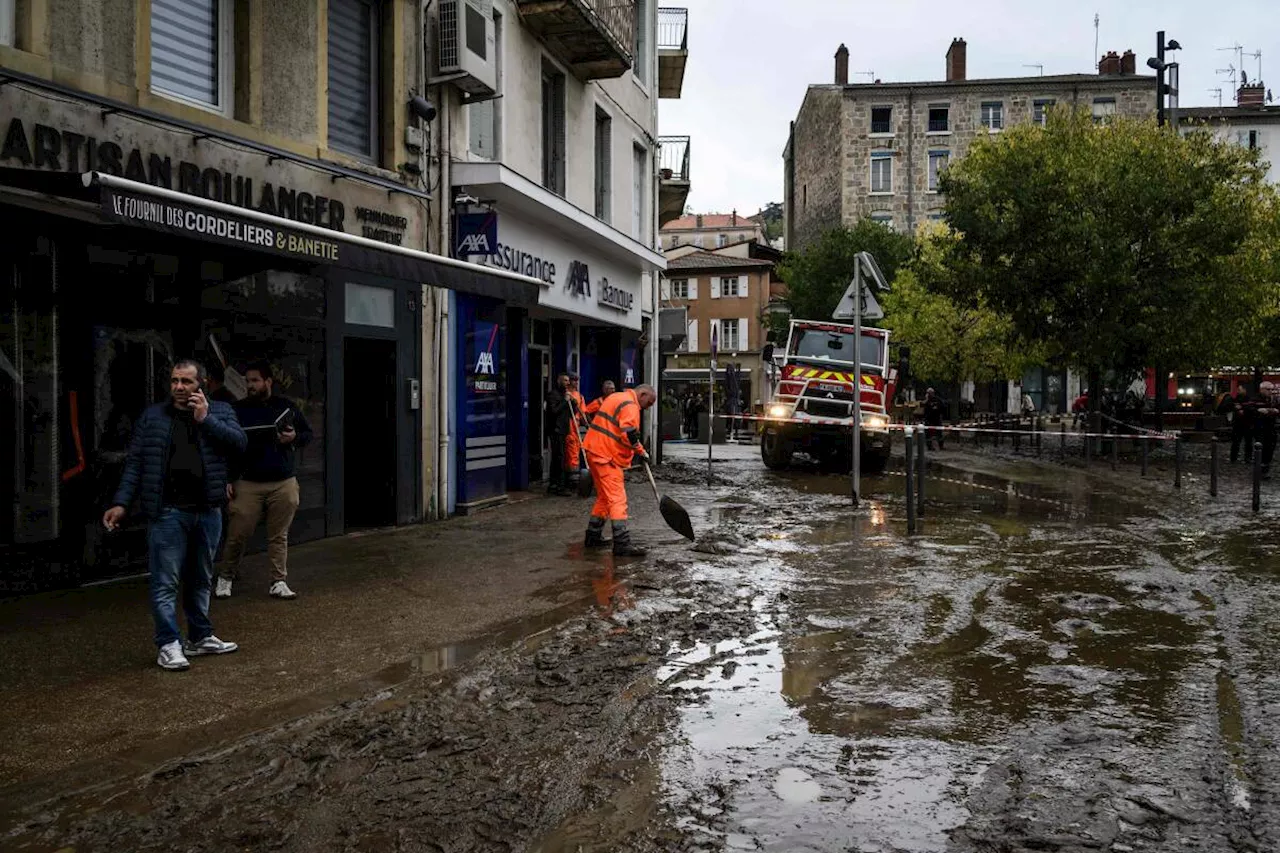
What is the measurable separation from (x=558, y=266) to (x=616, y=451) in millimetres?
7794

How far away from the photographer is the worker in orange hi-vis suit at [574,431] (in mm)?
15261

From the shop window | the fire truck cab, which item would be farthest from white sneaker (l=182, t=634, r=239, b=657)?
the fire truck cab

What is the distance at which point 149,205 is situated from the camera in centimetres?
679

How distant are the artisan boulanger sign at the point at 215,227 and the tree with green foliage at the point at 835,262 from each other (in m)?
42.8

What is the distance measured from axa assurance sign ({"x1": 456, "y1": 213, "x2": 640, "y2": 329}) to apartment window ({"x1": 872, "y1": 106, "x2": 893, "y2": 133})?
123 ft

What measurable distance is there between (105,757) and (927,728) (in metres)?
3.57

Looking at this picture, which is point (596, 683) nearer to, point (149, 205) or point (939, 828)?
point (939, 828)

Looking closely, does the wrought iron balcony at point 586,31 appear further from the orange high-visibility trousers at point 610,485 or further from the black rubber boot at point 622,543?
the black rubber boot at point 622,543

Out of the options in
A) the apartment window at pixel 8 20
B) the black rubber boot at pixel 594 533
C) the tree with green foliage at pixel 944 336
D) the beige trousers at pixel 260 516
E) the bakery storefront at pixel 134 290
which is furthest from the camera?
the tree with green foliage at pixel 944 336

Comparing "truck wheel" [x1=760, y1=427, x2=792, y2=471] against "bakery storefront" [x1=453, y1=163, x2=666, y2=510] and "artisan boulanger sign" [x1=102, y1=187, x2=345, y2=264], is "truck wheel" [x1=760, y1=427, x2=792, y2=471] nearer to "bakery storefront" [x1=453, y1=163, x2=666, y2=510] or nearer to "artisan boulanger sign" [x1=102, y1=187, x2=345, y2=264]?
"bakery storefront" [x1=453, y1=163, x2=666, y2=510]

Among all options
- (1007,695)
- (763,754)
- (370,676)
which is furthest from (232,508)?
(1007,695)

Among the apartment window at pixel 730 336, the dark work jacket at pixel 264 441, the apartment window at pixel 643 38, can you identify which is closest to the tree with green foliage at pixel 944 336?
the apartment window at pixel 643 38

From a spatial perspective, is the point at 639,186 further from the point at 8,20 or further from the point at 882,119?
the point at 882,119

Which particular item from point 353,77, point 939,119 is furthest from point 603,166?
point 939,119
